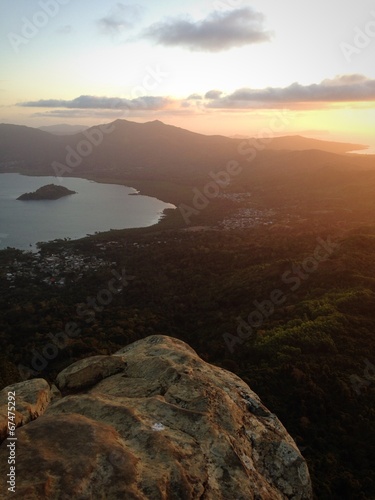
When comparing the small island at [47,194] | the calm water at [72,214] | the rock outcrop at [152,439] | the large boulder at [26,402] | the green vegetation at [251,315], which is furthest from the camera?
the small island at [47,194]

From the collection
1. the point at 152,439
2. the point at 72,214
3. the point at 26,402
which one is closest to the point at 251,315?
the point at 26,402

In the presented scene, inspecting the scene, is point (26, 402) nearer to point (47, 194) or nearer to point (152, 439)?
point (152, 439)

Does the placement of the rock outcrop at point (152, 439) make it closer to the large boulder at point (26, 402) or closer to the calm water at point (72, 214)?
the large boulder at point (26, 402)

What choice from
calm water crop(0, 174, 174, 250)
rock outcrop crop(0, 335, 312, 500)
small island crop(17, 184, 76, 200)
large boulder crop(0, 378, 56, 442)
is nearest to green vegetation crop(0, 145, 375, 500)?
rock outcrop crop(0, 335, 312, 500)

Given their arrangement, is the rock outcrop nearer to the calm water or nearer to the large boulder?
the large boulder

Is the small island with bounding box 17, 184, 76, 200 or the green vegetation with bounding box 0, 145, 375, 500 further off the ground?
the green vegetation with bounding box 0, 145, 375, 500

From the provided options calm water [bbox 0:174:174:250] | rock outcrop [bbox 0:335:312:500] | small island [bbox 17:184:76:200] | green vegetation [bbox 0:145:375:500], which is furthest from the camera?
small island [bbox 17:184:76:200]

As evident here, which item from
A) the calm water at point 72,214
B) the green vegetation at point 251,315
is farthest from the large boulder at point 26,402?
the calm water at point 72,214
